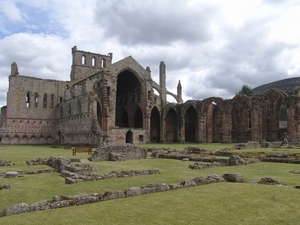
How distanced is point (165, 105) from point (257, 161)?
36.4 metres

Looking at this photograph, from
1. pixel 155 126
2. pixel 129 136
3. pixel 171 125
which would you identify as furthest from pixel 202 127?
pixel 155 126

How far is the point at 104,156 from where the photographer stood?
66.7 ft

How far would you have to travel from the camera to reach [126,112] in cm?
6059

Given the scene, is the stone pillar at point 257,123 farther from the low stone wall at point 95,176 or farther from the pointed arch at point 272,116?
the low stone wall at point 95,176

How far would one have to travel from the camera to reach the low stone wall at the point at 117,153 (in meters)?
20.0

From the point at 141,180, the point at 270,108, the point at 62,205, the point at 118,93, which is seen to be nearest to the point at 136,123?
the point at 118,93

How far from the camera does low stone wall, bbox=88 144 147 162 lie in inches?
789

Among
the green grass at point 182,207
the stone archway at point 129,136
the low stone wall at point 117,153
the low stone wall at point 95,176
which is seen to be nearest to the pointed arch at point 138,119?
the stone archway at point 129,136

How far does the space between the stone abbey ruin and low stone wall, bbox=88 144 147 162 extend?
16.7 metres

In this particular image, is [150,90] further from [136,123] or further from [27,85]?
[27,85]

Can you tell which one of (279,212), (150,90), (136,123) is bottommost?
(279,212)

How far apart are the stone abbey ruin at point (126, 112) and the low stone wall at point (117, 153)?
16.7 metres

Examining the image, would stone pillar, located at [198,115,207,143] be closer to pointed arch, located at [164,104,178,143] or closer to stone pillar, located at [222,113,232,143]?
stone pillar, located at [222,113,232,143]

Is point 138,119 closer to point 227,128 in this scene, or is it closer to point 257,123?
point 227,128
